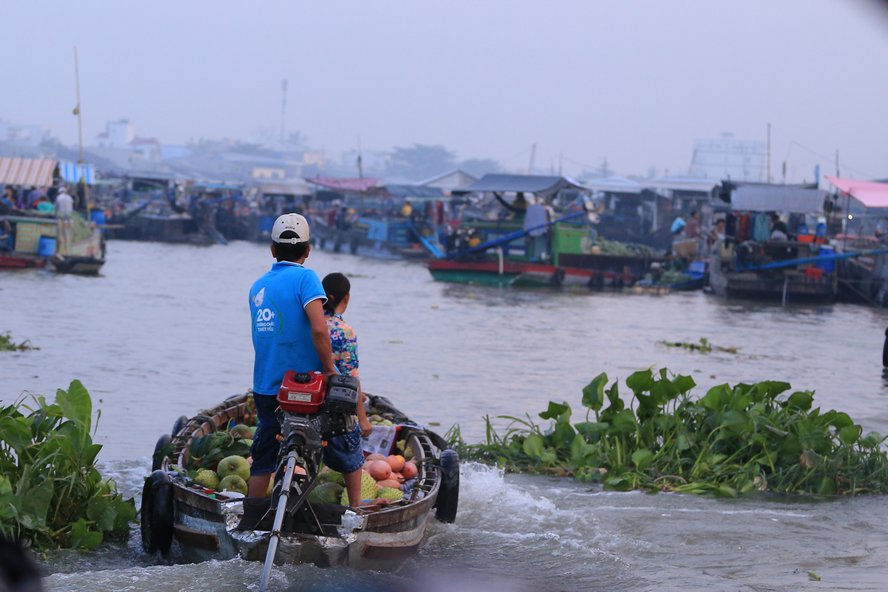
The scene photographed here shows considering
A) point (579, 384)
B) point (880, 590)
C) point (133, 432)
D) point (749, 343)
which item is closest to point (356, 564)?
point (880, 590)

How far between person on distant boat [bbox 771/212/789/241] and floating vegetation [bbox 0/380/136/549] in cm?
2350

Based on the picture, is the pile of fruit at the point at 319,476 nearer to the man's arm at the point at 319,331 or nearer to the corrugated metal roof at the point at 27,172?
the man's arm at the point at 319,331

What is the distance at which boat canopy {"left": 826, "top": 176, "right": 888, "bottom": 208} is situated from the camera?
2284cm

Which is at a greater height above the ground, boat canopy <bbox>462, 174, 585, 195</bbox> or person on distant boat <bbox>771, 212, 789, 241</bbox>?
boat canopy <bbox>462, 174, 585, 195</bbox>

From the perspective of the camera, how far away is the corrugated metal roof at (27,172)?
981 inches

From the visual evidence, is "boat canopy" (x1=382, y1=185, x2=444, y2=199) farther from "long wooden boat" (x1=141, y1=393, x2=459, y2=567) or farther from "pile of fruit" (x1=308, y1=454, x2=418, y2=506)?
"long wooden boat" (x1=141, y1=393, x2=459, y2=567)

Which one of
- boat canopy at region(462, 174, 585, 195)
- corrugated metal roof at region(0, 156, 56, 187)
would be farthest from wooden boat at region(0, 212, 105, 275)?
boat canopy at region(462, 174, 585, 195)

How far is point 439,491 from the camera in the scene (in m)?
6.05

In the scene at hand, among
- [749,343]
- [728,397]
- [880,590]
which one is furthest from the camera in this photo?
[749,343]

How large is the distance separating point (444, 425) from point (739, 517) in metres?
3.51

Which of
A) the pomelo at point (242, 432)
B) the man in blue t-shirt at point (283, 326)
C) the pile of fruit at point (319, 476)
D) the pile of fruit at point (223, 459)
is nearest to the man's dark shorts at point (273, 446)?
the man in blue t-shirt at point (283, 326)

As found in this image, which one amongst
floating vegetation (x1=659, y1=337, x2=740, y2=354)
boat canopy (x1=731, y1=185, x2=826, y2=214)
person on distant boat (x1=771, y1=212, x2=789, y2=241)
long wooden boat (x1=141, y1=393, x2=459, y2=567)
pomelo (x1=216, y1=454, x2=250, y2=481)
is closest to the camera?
long wooden boat (x1=141, y1=393, x2=459, y2=567)

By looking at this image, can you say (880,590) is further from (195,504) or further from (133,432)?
(133,432)

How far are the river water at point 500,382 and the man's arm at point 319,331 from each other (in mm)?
871
